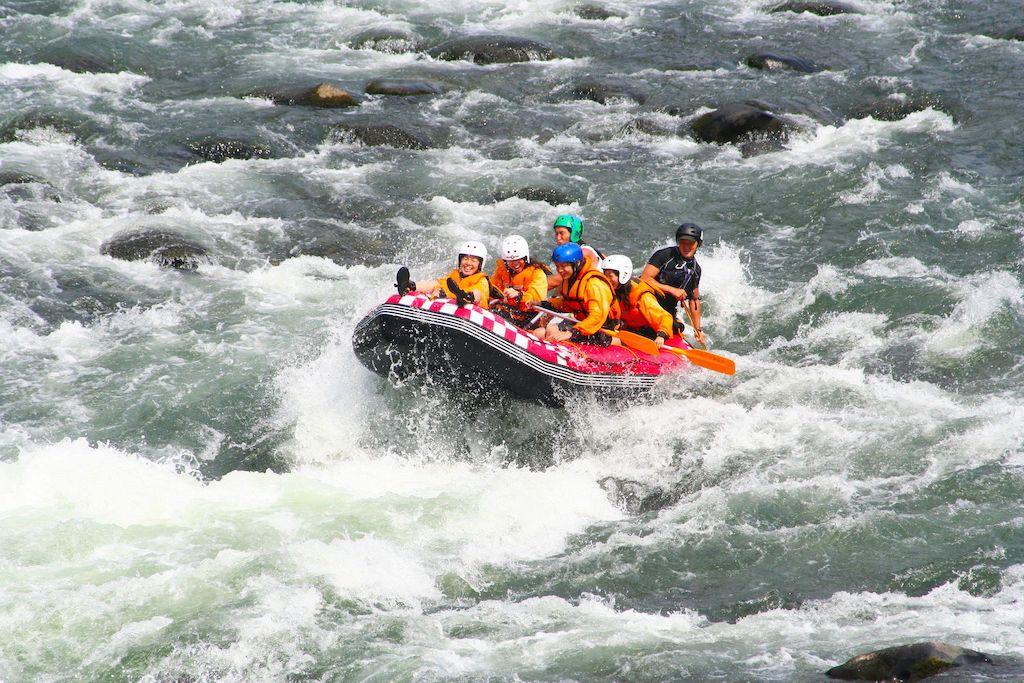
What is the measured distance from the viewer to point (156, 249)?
1301 cm

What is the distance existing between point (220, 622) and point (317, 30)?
1566cm

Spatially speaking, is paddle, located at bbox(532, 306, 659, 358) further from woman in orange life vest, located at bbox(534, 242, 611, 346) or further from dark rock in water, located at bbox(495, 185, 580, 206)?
dark rock in water, located at bbox(495, 185, 580, 206)

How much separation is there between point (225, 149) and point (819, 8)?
11949 mm

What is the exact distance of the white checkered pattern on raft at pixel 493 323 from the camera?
9531mm

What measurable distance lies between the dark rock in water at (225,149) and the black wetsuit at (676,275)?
→ 6610 mm

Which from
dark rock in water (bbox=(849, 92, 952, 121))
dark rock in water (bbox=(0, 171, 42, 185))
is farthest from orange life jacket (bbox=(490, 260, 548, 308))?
dark rock in water (bbox=(849, 92, 952, 121))

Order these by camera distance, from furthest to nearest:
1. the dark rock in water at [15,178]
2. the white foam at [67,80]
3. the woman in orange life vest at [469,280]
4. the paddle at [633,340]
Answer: the white foam at [67,80], the dark rock in water at [15,178], the paddle at [633,340], the woman in orange life vest at [469,280]

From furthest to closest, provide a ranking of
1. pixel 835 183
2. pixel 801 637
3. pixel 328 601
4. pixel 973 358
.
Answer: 1. pixel 835 183
2. pixel 973 358
3. pixel 328 601
4. pixel 801 637

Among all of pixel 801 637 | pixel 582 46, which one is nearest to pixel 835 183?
pixel 582 46

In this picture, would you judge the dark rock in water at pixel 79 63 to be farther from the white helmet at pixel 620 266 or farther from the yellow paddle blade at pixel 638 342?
the yellow paddle blade at pixel 638 342

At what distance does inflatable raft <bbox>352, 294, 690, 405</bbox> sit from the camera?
375 inches

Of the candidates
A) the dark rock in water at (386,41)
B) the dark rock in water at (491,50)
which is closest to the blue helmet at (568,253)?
the dark rock in water at (491,50)

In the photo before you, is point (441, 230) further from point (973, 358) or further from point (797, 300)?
point (973, 358)

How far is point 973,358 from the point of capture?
11.3 m
